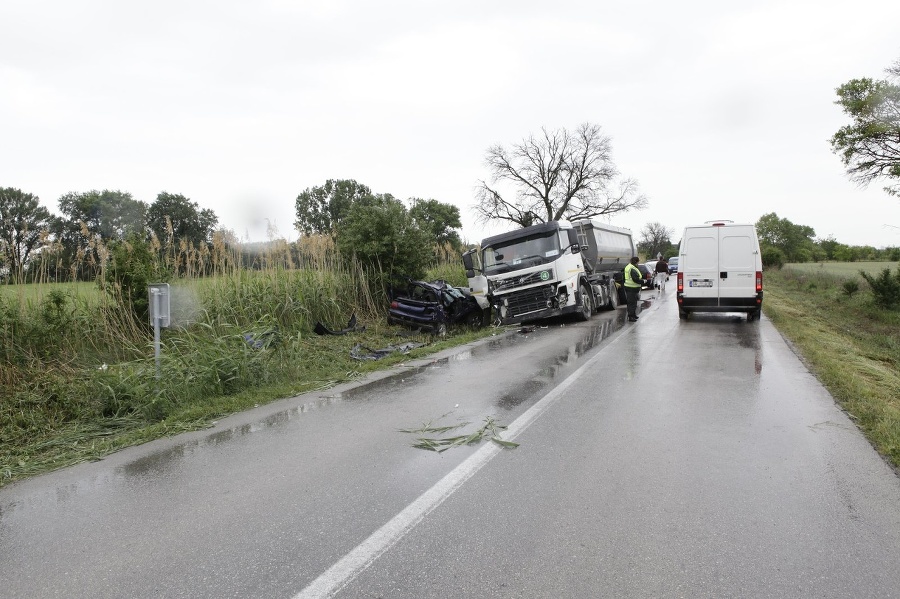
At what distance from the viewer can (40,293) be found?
8375mm

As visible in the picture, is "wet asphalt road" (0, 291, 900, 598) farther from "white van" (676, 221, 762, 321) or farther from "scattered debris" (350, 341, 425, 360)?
"white van" (676, 221, 762, 321)

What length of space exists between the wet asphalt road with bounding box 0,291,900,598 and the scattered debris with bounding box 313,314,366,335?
5.65 metres

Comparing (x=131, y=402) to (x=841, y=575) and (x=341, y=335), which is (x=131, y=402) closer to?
(x=341, y=335)

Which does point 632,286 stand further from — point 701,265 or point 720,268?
point 720,268

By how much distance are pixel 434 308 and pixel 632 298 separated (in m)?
5.66

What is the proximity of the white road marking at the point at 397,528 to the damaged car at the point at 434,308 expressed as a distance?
859 centimetres

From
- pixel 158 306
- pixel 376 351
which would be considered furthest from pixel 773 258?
pixel 158 306

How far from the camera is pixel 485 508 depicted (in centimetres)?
360

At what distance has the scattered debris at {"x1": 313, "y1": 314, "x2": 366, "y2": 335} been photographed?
1218 cm

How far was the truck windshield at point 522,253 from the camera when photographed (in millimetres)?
15281

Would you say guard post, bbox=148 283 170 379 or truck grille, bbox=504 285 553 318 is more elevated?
guard post, bbox=148 283 170 379

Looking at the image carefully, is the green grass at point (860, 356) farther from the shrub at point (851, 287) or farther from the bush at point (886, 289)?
the bush at point (886, 289)

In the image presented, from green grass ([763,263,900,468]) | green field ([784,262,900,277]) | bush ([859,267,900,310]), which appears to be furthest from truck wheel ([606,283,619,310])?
green field ([784,262,900,277])

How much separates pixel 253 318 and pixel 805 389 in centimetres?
935
